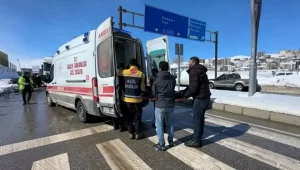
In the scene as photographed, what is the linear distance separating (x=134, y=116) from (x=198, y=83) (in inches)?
69.7

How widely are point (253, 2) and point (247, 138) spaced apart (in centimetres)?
775

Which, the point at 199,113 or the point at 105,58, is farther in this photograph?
the point at 105,58

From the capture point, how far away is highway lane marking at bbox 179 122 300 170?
3432 mm

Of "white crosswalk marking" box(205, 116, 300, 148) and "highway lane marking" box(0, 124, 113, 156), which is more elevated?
"white crosswalk marking" box(205, 116, 300, 148)

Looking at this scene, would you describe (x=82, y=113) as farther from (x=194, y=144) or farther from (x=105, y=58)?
(x=194, y=144)

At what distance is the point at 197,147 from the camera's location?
13.9ft

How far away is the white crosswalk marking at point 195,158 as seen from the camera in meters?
3.40

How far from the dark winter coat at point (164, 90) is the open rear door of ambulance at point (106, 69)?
4.23 ft

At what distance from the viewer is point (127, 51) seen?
661 centimetres

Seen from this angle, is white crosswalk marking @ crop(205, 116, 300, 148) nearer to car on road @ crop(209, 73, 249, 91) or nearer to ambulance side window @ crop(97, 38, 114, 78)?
ambulance side window @ crop(97, 38, 114, 78)

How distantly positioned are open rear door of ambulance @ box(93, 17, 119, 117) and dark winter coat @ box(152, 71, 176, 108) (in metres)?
1.29

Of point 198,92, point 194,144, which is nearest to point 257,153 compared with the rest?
point 194,144

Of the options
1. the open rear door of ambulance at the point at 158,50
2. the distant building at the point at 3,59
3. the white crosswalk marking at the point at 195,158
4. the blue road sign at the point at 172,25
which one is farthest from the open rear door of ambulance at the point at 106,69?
the distant building at the point at 3,59

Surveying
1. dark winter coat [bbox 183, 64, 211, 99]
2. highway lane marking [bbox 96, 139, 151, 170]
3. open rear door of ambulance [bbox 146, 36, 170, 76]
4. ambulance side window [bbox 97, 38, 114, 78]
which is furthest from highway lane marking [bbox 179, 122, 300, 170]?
open rear door of ambulance [bbox 146, 36, 170, 76]
